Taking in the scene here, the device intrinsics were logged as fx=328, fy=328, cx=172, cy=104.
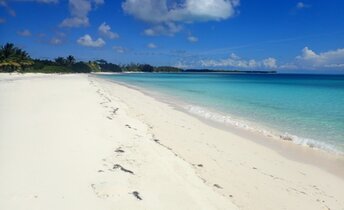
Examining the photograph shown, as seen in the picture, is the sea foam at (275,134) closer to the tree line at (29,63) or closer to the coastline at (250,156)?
the coastline at (250,156)

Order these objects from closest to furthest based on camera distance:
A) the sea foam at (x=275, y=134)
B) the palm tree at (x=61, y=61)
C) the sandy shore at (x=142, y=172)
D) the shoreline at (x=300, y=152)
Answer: the sandy shore at (x=142, y=172), the shoreline at (x=300, y=152), the sea foam at (x=275, y=134), the palm tree at (x=61, y=61)

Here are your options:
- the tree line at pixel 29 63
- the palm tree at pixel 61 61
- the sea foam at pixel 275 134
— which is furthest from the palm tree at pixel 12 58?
the sea foam at pixel 275 134

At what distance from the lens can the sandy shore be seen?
15.4 feet

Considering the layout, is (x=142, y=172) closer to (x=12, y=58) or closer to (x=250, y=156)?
(x=250, y=156)

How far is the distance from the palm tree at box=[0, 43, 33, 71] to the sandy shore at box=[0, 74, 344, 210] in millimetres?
66693

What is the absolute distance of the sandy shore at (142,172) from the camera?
15.4ft

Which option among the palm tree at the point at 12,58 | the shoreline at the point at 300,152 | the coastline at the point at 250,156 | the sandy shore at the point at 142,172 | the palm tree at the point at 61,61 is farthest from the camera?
the palm tree at the point at 61,61

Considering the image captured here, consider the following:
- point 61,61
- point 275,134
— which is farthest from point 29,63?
point 275,134

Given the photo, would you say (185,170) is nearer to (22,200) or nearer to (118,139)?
(118,139)

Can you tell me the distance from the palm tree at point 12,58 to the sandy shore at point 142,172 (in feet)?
219

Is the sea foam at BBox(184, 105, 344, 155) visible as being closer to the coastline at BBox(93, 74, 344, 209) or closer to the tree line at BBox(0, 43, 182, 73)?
the coastline at BBox(93, 74, 344, 209)

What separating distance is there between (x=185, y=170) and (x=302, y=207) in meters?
2.18

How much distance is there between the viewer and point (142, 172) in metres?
5.90

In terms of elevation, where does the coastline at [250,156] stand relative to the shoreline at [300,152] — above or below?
above
